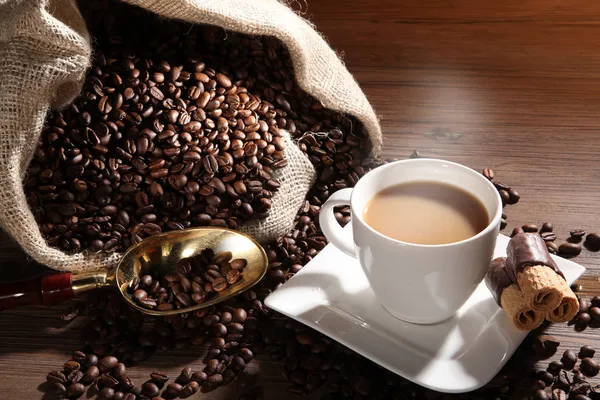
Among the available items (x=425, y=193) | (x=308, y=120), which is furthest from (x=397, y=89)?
(x=425, y=193)

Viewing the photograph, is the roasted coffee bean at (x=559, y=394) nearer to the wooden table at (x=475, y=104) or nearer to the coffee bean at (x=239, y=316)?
the wooden table at (x=475, y=104)

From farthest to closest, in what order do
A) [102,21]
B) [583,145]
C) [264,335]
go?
[583,145]
[102,21]
[264,335]

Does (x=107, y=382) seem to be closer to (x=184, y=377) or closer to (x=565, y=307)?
(x=184, y=377)

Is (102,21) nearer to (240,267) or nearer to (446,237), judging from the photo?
(240,267)

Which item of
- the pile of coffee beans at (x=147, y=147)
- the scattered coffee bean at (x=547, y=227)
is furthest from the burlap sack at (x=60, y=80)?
the scattered coffee bean at (x=547, y=227)

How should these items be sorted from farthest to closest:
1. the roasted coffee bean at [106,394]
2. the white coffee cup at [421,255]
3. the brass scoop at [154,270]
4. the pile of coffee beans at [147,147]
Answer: the pile of coffee beans at [147,147] < the brass scoop at [154,270] < the roasted coffee bean at [106,394] < the white coffee cup at [421,255]

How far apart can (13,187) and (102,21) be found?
0.43 m

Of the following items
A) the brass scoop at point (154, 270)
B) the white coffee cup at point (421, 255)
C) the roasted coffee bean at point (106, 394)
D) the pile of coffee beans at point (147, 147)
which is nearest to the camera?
the white coffee cup at point (421, 255)

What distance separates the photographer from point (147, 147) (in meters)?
1.50

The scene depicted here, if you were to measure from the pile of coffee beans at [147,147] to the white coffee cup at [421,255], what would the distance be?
0.27 metres

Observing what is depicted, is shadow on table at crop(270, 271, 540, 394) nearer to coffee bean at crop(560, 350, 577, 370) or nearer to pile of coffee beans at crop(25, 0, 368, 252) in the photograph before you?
coffee bean at crop(560, 350, 577, 370)

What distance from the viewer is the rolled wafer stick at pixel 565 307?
1218mm

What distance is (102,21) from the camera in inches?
64.3

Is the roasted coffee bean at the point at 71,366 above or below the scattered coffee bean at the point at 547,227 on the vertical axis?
below
